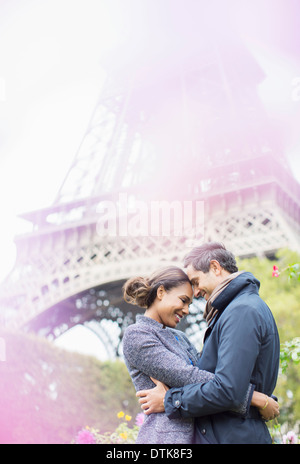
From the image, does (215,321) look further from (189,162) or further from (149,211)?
(189,162)

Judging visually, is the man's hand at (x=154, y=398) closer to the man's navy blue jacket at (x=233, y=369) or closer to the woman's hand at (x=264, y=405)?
the man's navy blue jacket at (x=233, y=369)

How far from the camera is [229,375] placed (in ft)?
4.20

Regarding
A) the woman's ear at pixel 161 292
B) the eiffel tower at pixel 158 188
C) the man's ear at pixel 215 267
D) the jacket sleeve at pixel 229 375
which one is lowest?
the jacket sleeve at pixel 229 375

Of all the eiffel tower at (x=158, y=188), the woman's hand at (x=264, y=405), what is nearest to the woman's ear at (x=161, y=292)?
the woman's hand at (x=264, y=405)

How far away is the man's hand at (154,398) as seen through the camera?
1.42 m

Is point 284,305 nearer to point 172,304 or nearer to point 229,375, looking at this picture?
point 172,304

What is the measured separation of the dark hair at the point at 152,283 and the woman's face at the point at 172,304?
0.06 ft

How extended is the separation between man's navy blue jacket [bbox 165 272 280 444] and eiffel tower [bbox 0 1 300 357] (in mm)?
6917

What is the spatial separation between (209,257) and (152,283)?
232 mm

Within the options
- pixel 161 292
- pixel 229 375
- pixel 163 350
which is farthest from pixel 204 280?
Answer: pixel 229 375

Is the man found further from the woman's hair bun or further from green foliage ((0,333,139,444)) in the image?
green foliage ((0,333,139,444))

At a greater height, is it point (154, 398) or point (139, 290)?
point (139, 290)
